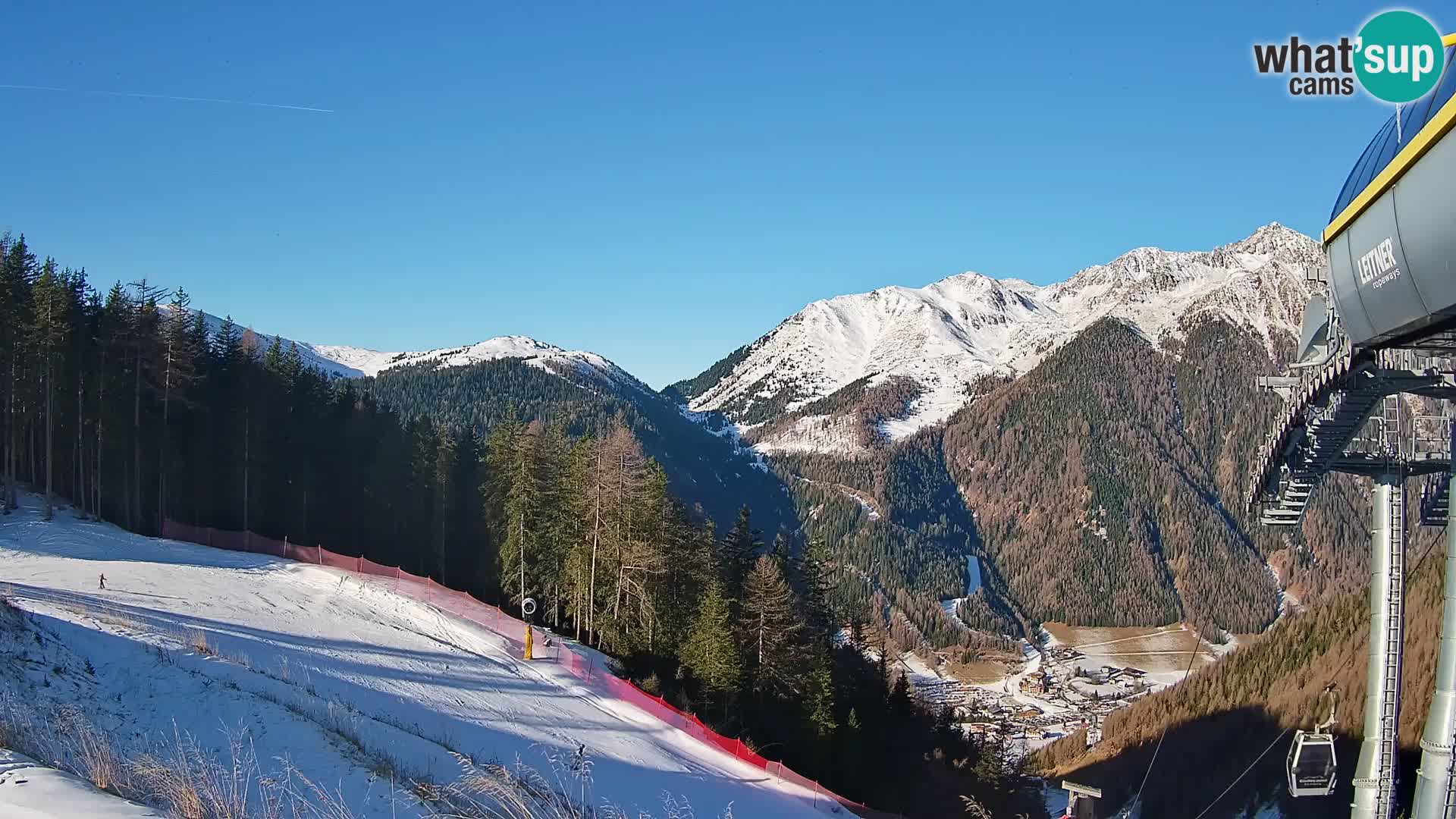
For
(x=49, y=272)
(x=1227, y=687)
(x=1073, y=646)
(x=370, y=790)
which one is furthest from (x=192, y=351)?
(x=1073, y=646)

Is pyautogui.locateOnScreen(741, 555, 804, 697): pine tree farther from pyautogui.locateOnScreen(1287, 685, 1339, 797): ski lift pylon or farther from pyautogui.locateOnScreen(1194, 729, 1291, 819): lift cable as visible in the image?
pyautogui.locateOnScreen(1287, 685, 1339, 797): ski lift pylon

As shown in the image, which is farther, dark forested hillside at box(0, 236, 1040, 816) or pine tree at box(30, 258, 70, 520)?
pine tree at box(30, 258, 70, 520)

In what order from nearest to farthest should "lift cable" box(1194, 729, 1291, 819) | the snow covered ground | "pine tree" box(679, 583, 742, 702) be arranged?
the snow covered ground, "pine tree" box(679, 583, 742, 702), "lift cable" box(1194, 729, 1291, 819)

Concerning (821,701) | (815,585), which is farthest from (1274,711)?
(815,585)

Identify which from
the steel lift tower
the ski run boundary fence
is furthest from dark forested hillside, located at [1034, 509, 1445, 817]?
the ski run boundary fence

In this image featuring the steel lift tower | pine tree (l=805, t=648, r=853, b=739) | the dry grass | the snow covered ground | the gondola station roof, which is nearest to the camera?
the snow covered ground

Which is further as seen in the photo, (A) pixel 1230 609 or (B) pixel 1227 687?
(A) pixel 1230 609

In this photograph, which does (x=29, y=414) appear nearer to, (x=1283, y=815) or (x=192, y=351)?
(x=192, y=351)

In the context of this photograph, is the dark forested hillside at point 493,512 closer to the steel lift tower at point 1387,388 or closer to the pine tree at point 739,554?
the pine tree at point 739,554
